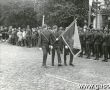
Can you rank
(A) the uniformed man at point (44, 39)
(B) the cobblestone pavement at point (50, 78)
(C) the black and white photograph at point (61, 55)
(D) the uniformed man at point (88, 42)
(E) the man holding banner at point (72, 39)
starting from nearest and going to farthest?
(B) the cobblestone pavement at point (50, 78) → (C) the black and white photograph at point (61, 55) → (A) the uniformed man at point (44, 39) → (E) the man holding banner at point (72, 39) → (D) the uniformed man at point (88, 42)

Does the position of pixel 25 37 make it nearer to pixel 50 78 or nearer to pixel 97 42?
pixel 97 42

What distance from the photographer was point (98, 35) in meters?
19.1

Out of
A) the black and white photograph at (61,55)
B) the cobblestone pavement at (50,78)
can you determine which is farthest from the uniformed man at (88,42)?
the cobblestone pavement at (50,78)

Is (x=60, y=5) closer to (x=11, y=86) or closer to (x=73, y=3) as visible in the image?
(x=73, y=3)

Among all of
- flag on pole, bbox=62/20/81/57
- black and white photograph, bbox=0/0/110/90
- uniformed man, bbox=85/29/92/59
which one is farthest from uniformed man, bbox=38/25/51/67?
uniformed man, bbox=85/29/92/59

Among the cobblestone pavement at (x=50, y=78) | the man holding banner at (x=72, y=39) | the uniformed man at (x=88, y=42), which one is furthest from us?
the uniformed man at (x=88, y=42)

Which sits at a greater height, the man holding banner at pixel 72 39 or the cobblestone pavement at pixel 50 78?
the man holding banner at pixel 72 39

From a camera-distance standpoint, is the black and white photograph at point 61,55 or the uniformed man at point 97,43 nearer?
the black and white photograph at point 61,55

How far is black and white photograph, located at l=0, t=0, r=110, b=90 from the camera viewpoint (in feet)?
36.8

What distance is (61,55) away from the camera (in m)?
22.0

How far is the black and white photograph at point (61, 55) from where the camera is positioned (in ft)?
36.8

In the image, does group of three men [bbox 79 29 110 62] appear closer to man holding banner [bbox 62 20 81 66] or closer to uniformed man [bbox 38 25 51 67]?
man holding banner [bbox 62 20 81 66]

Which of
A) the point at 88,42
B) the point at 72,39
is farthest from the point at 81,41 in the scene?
the point at 72,39

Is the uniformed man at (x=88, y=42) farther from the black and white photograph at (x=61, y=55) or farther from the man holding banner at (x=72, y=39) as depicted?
the man holding banner at (x=72, y=39)
